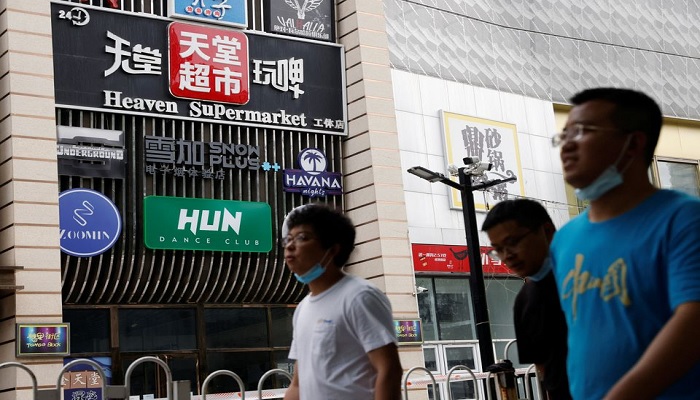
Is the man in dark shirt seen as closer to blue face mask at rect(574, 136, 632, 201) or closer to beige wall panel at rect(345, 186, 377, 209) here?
blue face mask at rect(574, 136, 632, 201)

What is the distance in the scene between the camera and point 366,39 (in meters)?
17.8

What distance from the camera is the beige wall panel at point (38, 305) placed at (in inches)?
537

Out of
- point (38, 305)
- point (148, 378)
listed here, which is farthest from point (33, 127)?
point (148, 378)

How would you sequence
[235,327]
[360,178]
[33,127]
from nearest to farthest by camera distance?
[33,127], [235,327], [360,178]

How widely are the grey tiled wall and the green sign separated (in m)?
6.13

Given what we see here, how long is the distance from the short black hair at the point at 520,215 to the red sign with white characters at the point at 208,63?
12242 millimetres

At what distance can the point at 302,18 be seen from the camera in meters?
17.5

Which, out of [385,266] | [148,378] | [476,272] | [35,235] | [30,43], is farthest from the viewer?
[385,266]

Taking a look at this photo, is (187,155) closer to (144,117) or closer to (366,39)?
(144,117)

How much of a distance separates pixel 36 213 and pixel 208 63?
3945 millimetres

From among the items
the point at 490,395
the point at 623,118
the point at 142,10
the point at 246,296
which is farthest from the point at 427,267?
the point at 623,118

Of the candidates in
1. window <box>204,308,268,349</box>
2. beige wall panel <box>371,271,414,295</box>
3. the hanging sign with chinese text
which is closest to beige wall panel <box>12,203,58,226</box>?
window <box>204,308,268,349</box>

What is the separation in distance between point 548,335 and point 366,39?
565 inches

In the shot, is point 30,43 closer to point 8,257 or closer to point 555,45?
point 8,257
